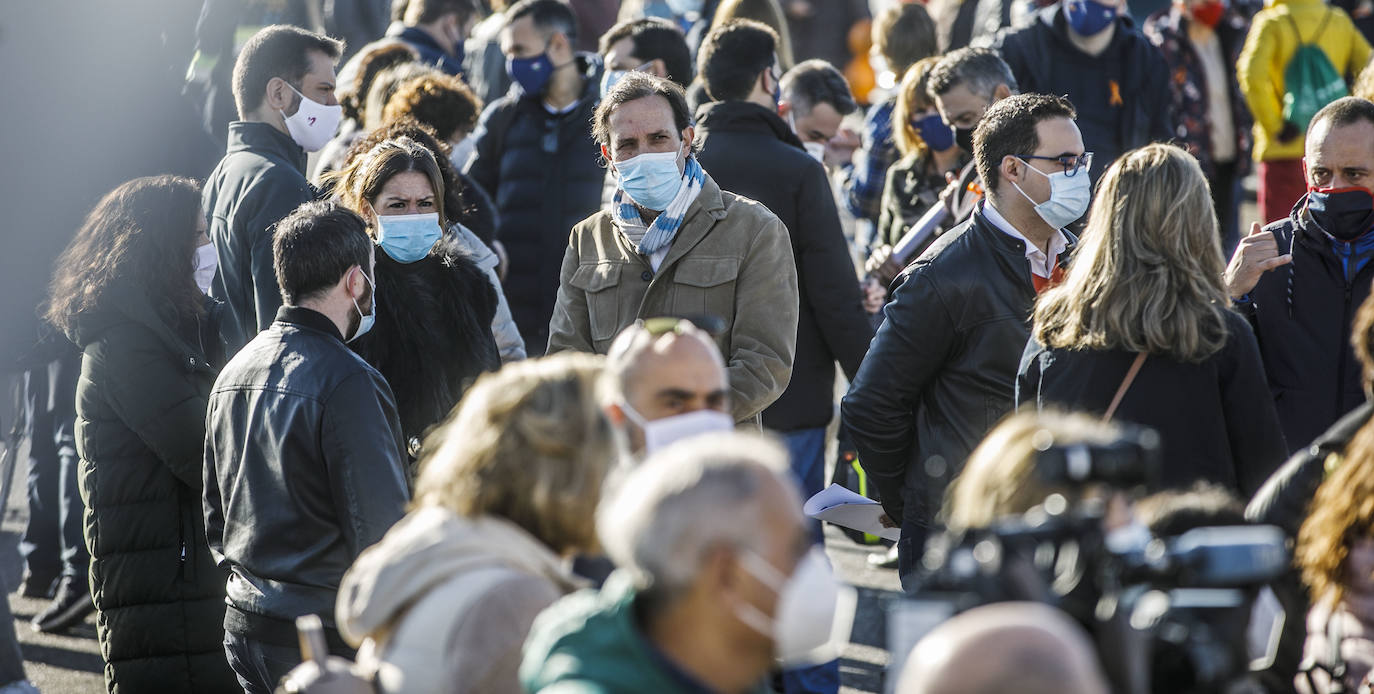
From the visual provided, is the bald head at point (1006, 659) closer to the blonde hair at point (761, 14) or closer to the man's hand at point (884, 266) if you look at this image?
the man's hand at point (884, 266)

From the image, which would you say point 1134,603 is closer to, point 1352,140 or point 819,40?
point 1352,140

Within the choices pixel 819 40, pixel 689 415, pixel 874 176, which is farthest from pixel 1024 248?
pixel 819 40

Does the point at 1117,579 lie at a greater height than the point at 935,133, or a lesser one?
greater

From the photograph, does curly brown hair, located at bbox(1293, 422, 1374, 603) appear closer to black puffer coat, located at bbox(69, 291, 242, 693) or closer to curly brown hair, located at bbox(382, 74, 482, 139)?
black puffer coat, located at bbox(69, 291, 242, 693)

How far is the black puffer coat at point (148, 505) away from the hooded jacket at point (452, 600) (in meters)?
2.26

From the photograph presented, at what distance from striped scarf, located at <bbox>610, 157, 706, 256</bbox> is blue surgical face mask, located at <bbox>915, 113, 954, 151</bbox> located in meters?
1.93

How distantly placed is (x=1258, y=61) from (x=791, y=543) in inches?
297

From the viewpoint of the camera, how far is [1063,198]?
4512mm

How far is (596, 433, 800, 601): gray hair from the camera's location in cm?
212

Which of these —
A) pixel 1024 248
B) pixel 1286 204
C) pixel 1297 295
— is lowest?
pixel 1286 204

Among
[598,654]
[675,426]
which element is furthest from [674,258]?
[598,654]

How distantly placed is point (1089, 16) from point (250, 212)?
447 cm

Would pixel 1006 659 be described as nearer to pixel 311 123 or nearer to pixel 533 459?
pixel 533 459

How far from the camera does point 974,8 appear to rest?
11.3 meters
